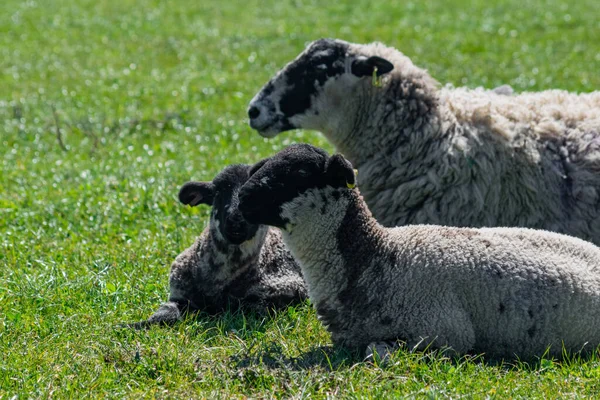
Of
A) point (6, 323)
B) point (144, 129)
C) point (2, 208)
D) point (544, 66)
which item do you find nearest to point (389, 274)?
point (6, 323)

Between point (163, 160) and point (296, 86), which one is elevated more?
point (296, 86)

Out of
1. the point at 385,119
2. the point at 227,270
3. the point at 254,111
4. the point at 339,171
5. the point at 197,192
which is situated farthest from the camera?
the point at 254,111

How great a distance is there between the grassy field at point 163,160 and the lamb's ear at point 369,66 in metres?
2.00

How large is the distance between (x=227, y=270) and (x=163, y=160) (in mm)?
4412

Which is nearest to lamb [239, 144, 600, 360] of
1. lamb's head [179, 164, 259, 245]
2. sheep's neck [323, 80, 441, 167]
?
lamb's head [179, 164, 259, 245]

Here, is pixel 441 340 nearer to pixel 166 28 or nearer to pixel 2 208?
pixel 2 208

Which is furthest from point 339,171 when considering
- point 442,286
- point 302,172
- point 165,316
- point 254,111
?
point 254,111

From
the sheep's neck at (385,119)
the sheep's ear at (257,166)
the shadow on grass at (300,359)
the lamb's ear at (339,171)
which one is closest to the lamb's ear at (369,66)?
the sheep's neck at (385,119)

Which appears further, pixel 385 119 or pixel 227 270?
pixel 385 119

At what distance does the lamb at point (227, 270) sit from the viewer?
21.8 feet

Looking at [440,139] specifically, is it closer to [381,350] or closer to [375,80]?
[375,80]

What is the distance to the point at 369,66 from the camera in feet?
26.5

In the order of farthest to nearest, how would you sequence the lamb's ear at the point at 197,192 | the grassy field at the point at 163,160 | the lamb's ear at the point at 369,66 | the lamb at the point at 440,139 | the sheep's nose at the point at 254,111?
the sheep's nose at the point at 254,111
the lamb's ear at the point at 369,66
the lamb at the point at 440,139
the lamb's ear at the point at 197,192
the grassy field at the point at 163,160

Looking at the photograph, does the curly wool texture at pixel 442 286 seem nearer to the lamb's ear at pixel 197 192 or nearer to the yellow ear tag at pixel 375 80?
the lamb's ear at pixel 197 192
